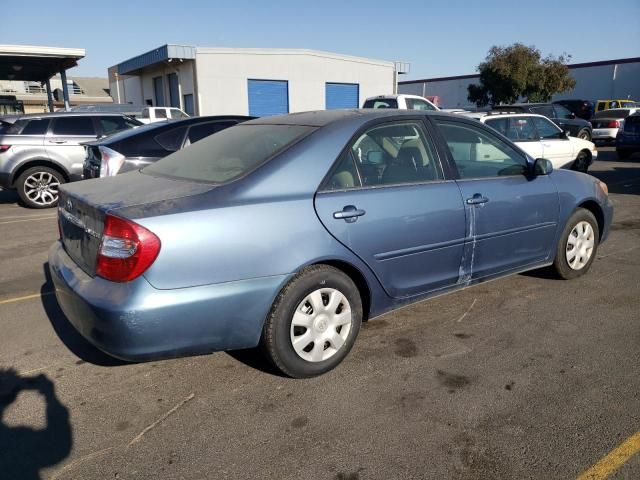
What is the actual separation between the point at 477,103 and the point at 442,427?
4173 cm

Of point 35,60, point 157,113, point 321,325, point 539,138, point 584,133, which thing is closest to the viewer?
point 321,325

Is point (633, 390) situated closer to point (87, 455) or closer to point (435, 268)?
point (435, 268)

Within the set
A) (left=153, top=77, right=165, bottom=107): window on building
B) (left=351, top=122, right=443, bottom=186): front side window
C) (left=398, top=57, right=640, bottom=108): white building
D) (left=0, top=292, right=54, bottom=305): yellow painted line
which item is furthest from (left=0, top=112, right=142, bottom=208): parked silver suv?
(left=398, top=57, right=640, bottom=108): white building

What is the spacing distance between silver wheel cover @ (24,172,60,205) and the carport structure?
9162 mm

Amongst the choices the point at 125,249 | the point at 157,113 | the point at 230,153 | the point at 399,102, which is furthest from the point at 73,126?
the point at 157,113

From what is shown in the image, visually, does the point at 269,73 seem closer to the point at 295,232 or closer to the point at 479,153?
the point at 479,153

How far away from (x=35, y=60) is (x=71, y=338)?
58.3ft

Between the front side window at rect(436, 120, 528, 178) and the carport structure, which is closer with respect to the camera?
the front side window at rect(436, 120, 528, 178)

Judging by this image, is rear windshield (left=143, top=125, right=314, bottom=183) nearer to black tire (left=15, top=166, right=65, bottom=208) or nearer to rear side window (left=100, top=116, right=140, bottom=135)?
black tire (left=15, top=166, right=65, bottom=208)

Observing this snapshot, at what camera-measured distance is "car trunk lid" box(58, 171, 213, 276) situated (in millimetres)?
2803

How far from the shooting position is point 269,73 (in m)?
26.9

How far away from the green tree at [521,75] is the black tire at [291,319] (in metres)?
36.1

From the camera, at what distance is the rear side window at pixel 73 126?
9.59 m

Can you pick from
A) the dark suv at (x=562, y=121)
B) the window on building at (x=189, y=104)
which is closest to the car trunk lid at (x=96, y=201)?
the dark suv at (x=562, y=121)
